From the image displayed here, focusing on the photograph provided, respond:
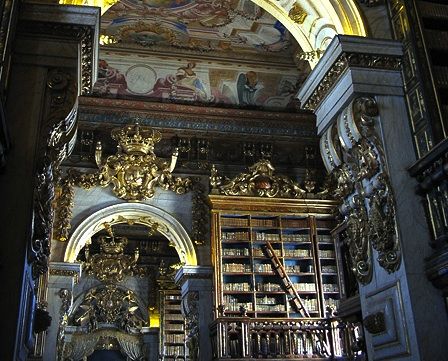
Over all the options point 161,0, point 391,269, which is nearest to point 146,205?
point 161,0

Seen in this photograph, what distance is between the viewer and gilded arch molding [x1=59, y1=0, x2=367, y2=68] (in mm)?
5338

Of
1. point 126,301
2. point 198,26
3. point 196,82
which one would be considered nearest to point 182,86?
point 196,82

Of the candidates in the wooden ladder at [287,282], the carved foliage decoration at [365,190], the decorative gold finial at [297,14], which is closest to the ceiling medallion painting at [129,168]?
the wooden ladder at [287,282]

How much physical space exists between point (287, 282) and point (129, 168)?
3.53 meters

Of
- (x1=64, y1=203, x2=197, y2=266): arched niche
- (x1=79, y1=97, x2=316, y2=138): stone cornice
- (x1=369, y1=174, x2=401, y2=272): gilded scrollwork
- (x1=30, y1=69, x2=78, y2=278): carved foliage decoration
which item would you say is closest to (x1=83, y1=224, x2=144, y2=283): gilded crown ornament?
(x1=64, y1=203, x2=197, y2=266): arched niche

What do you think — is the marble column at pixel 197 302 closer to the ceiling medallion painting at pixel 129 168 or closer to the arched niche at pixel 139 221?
the arched niche at pixel 139 221

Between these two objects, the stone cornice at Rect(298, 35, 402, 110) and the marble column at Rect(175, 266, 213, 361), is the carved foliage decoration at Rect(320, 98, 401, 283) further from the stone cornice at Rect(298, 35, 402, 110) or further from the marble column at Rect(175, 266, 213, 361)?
the marble column at Rect(175, 266, 213, 361)

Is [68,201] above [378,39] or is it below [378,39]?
above

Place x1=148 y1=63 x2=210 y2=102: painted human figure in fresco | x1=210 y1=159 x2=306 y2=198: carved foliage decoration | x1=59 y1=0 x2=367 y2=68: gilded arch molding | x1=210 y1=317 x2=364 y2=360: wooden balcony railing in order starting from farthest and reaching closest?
1. x1=148 y1=63 x2=210 y2=102: painted human figure in fresco
2. x1=210 y1=159 x2=306 y2=198: carved foliage decoration
3. x1=210 y1=317 x2=364 y2=360: wooden balcony railing
4. x1=59 y1=0 x2=367 y2=68: gilded arch molding

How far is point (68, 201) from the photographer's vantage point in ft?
33.6

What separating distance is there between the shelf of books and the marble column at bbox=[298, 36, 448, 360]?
10069 mm

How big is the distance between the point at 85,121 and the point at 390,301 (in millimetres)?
7722

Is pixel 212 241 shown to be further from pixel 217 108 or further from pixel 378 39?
pixel 378 39

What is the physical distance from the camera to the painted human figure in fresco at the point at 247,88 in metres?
11.5
